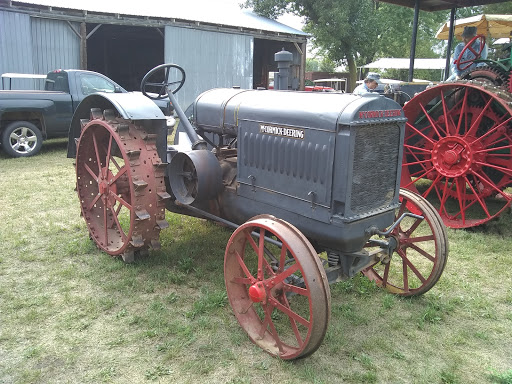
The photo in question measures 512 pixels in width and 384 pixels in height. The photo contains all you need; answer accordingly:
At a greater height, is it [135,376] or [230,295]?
[230,295]

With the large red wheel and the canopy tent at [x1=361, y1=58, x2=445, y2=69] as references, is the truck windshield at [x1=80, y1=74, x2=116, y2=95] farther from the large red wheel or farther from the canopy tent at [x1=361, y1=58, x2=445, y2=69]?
the canopy tent at [x1=361, y1=58, x2=445, y2=69]

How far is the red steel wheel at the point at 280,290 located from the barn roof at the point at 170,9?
10858 millimetres

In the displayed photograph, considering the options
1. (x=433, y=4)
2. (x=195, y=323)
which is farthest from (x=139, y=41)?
(x=195, y=323)

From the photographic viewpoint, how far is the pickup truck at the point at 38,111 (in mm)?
8117

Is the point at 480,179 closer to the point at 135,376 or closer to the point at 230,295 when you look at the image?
the point at 230,295

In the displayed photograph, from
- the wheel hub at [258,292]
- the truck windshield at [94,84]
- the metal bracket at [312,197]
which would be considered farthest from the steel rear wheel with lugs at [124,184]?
the truck windshield at [94,84]

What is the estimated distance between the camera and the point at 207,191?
11.3 ft

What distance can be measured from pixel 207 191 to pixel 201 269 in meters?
0.71

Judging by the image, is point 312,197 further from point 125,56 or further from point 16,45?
point 125,56

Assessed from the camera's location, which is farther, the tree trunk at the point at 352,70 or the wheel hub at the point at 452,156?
the tree trunk at the point at 352,70

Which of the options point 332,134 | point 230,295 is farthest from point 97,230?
point 332,134

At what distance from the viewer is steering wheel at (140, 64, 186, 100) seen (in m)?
3.98

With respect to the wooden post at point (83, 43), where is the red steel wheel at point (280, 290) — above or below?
below

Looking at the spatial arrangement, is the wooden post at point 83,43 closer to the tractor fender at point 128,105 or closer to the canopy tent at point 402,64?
the tractor fender at point 128,105
